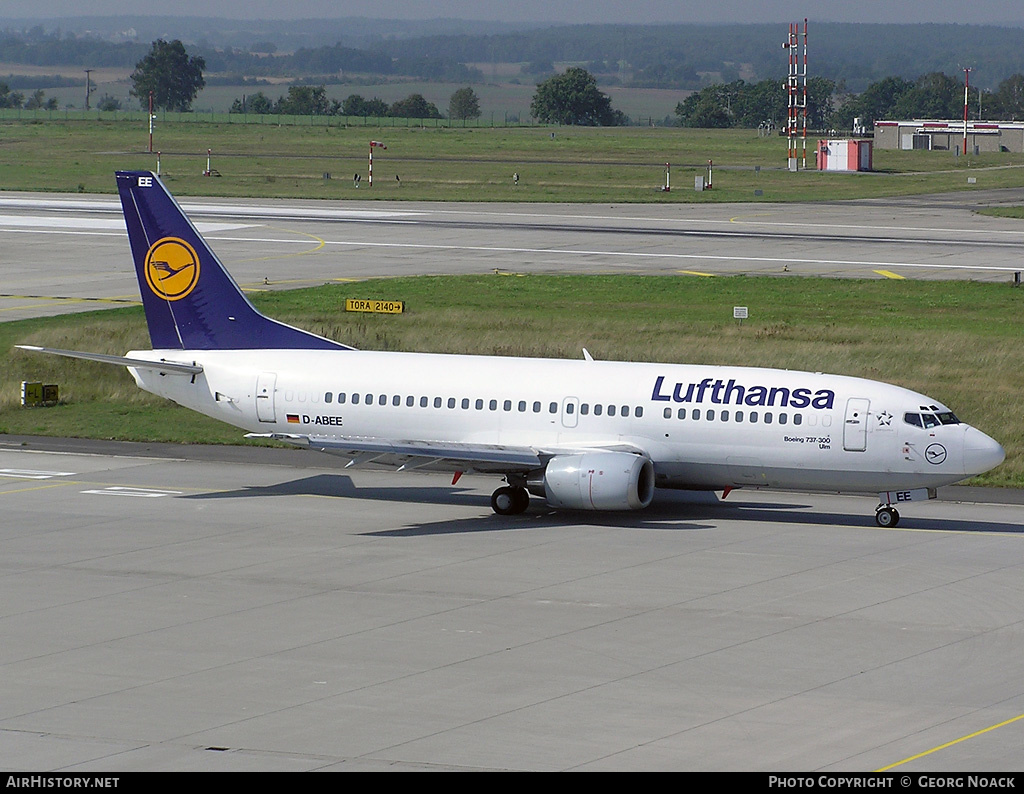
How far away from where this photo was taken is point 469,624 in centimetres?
3067

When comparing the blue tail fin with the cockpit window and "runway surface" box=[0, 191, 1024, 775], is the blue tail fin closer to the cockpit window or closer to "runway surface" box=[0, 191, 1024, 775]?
"runway surface" box=[0, 191, 1024, 775]

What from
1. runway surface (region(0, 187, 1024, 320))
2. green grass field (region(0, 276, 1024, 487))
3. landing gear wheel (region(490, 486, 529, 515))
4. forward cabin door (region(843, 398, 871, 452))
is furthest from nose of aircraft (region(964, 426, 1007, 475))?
runway surface (region(0, 187, 1024, 320))

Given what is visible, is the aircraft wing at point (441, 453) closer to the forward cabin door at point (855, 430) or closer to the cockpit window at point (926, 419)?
the forward cabin door at point (855, 430)

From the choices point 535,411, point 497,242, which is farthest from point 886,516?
point 497,242

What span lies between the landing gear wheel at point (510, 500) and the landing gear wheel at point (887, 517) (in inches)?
363

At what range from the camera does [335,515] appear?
42.2m

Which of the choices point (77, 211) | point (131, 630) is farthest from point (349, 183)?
point (131, 630)

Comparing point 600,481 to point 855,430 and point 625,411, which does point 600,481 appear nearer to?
point 625,411

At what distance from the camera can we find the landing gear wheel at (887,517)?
133 ft

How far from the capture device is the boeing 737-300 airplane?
130 feet

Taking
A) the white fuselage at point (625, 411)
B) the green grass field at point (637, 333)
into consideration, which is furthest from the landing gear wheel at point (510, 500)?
the green grass field at point (637, 333)

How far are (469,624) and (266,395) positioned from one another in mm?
15765
